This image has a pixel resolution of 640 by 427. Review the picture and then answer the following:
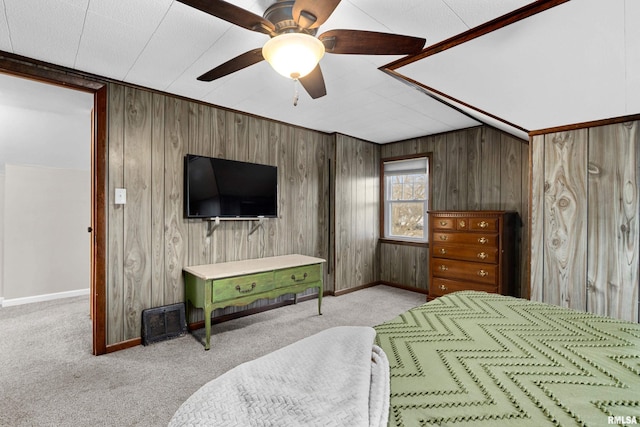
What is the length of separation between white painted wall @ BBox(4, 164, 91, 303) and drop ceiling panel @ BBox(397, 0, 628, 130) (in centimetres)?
480

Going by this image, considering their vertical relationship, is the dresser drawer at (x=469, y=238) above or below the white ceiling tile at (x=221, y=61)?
below

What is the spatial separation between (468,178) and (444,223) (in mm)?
799

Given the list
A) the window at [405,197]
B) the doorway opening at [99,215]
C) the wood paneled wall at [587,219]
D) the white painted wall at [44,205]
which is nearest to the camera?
the wood paneled wall at [587,219]

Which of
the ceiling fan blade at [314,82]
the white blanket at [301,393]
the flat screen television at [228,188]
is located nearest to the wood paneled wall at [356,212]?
the flat screen television at [228,188]

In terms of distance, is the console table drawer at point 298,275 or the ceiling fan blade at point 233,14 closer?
the ceiling fan blade at point 233,14

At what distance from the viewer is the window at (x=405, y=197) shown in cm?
469

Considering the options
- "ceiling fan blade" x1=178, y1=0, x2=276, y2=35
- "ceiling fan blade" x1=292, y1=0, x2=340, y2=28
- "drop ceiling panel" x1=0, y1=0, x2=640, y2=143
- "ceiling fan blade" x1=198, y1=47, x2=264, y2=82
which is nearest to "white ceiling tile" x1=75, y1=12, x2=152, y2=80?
"drop ceiling panel" x1=0, y1=0, x2=640, y2=143

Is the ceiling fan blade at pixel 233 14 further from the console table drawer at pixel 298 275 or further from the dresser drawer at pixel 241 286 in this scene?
the console table drawer at pixel 298 275

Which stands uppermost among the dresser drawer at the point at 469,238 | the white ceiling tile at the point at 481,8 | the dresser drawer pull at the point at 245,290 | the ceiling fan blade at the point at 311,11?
the white ceiling tile at the point at 481,8

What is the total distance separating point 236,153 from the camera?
11.5 feet

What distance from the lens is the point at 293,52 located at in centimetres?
147

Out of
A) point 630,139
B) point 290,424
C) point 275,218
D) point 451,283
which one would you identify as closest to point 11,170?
point 275,218

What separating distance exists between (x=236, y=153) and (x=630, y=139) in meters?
3.53

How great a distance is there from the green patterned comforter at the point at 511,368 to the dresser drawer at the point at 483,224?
188 cm
